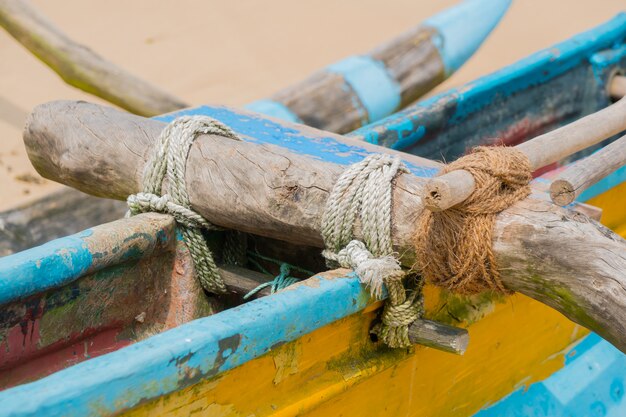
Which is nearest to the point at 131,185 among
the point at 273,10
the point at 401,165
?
the point at 401,165

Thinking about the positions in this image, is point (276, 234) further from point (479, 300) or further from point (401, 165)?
point (479, 300)

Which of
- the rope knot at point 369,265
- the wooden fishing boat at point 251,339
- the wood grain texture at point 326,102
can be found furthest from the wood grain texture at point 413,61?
the rope knot at point 369,265

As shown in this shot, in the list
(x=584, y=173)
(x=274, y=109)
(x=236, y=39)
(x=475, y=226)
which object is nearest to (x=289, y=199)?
(x=475, y=226)

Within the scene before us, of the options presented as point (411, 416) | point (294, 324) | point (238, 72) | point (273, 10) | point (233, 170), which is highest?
point (273, 10)

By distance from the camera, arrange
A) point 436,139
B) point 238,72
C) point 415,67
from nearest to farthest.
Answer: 1. point 436,139
2. point 415,67
3. point 238,72

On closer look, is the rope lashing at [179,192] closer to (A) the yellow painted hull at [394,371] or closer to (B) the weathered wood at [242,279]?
(B) the weathered wood at [242,279]

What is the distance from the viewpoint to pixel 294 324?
1833 millimetres

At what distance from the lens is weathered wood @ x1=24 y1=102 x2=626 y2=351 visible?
1771 mm

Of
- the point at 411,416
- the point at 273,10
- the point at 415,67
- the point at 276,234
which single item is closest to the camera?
the point at 276,234

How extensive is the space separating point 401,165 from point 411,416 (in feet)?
2.37

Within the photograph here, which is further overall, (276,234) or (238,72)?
(238,72)

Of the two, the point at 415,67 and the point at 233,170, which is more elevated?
→ the point at 415,67

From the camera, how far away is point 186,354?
5.31ft

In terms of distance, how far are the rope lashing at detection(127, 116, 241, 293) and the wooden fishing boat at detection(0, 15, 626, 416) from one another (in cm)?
4
